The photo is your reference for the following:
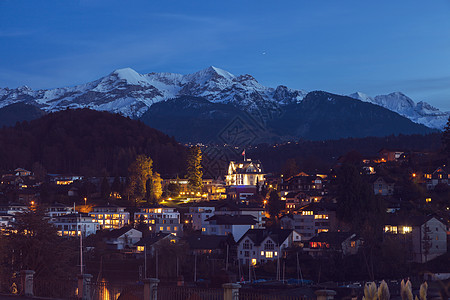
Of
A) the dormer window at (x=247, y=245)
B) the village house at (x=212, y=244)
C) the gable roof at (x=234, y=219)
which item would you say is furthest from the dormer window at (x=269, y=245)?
the gable roof at (x=234, y=219)

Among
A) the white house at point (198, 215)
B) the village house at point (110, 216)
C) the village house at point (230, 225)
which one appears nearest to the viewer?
the village house at point (230, 225)

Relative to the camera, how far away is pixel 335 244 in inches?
2133

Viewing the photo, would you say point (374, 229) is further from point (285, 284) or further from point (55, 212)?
point (55, 212)

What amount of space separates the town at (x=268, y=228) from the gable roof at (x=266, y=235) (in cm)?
13

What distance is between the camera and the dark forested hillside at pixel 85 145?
111 m

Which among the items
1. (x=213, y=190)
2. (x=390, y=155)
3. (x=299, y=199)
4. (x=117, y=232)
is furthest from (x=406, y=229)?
(x=390, y=155)

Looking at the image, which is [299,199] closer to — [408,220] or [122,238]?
[408,220]

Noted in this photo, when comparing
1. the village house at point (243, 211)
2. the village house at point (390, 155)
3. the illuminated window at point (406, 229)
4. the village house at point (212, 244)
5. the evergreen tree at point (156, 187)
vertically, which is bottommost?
the village house at point (212, 244)

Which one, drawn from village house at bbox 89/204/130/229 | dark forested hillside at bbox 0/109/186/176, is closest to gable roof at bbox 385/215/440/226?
village house at bbox 89/204/130/229

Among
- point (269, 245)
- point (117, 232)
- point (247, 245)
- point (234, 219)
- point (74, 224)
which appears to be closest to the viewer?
point (269, 245)

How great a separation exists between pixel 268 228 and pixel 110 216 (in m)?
18.1

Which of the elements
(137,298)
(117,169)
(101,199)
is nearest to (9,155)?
(117,169)

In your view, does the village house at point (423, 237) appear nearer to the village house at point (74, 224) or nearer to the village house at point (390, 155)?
the village house at point (74, 224)

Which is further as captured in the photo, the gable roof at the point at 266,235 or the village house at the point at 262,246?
the gable roof at the point at 266,235
